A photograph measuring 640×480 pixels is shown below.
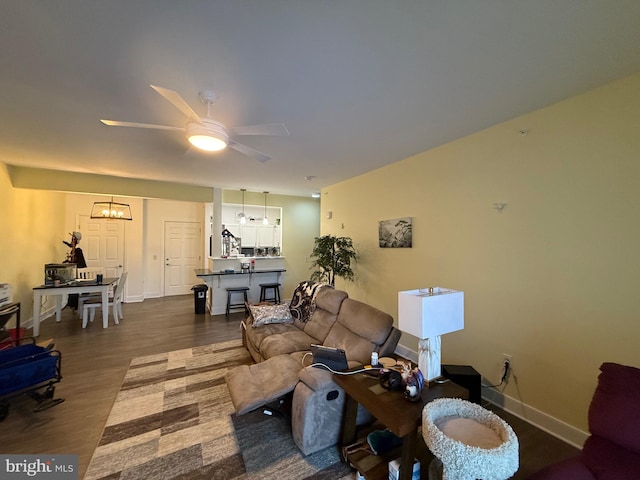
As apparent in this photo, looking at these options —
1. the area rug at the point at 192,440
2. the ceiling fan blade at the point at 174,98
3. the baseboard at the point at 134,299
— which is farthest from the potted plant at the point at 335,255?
the baseboard at the point at 134,299

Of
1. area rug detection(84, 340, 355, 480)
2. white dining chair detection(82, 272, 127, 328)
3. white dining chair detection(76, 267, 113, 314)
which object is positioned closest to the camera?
area rug detection(84, 340, 355, 480)

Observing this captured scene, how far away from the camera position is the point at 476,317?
2623 millimetres

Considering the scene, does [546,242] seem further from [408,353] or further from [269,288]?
[269,288]

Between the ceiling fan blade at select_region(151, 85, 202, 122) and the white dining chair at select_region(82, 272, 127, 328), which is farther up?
the ceiling fan blade at select_region(151, 85, 202, 122)

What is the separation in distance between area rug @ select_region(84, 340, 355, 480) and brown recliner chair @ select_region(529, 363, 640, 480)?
3.90ft

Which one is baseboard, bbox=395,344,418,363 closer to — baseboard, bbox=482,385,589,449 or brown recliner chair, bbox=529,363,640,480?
baseboard, bbox=482,385,589,449

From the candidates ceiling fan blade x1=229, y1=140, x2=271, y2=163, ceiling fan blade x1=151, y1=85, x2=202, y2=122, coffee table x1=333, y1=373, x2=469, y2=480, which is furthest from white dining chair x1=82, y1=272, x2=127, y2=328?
coffee table x1=333, y1=373, x2=469, y2=480

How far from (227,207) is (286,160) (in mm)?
4364

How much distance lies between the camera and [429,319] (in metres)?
1.60

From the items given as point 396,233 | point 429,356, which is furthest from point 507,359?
point 396,233

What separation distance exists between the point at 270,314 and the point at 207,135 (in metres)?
2.33

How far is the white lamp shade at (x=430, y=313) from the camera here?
62.5 inches

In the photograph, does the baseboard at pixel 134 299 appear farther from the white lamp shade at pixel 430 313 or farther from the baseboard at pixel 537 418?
the baseboard at pixel 537 418

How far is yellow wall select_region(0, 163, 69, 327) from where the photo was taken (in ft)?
12.6
